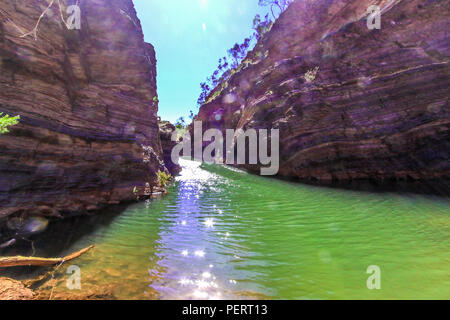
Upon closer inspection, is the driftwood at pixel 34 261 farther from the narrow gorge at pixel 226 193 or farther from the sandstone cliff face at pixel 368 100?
the sandstone cliff face at pixel 368 100

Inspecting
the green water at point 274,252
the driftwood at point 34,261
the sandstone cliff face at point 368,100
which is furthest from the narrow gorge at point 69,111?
the sandstone cliff face at point 368,100

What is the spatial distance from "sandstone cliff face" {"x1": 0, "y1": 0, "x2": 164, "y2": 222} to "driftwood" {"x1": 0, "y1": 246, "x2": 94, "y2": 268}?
3734 millimetres

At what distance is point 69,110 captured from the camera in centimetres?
1033

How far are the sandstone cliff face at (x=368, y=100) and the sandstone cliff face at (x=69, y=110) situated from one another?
50.6 ft

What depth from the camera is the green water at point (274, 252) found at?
4.01 metres

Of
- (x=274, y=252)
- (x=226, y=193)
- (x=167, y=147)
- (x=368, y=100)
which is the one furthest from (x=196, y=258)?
(x=167, y=147)

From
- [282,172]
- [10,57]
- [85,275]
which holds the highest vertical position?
[10,57]

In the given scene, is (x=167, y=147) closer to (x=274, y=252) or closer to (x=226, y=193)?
(x=226, y=193)

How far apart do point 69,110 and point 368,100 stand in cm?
2211
